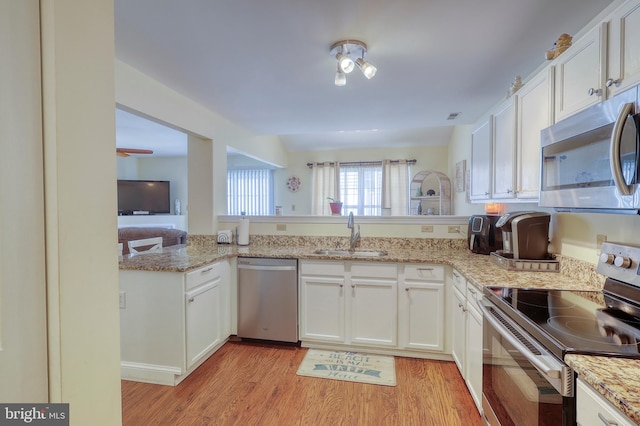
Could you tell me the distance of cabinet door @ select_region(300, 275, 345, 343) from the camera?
8.86 ft

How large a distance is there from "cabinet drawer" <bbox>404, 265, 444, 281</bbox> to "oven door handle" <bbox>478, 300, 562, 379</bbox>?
873mm

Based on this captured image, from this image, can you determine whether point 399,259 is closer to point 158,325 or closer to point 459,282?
point 459,282

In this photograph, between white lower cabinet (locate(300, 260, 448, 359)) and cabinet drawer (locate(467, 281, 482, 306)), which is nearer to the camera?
cabinet drawer (locate(467, 281, 482, 306))

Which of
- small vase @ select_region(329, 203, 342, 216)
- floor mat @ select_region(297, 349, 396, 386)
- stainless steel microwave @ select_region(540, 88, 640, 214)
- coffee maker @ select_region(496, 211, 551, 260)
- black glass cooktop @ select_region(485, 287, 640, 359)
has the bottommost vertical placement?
floor mat @ select_region(297, 349, 396, 386)

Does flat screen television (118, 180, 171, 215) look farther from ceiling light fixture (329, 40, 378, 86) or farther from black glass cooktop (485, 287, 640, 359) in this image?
black glass cooktop (485, 287, 640, 359)

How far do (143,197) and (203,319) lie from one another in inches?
226

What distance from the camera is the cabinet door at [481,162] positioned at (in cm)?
242

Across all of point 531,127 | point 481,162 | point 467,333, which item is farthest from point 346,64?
point 467,333

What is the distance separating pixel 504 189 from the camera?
213 cm

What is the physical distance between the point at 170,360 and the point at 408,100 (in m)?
3.10

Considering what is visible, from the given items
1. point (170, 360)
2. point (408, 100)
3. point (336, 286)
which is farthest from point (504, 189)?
point (170, 360)

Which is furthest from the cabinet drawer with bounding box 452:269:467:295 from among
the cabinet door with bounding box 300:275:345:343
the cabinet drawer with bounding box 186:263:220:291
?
the cabinet drawer with bounding box 186:263:220:291

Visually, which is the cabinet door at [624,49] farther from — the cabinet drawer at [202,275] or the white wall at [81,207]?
the cabinet drawer at [202,275]

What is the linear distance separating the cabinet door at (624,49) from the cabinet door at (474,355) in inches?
51.1
